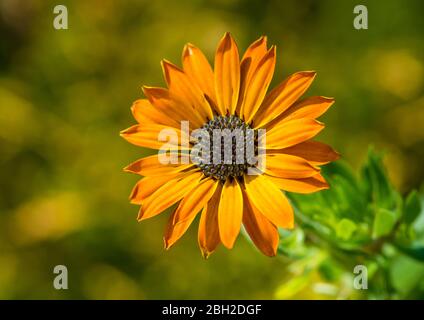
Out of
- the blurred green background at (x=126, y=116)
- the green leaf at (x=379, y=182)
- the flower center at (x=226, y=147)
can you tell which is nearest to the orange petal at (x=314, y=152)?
the flower center at (x=226, y=147)

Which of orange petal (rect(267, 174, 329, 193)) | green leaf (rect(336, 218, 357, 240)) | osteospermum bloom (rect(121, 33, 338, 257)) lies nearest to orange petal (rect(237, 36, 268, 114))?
osteospermum bloom (rect(121, 33, 338, 257))

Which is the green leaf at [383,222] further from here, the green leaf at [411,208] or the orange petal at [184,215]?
the orange petal at [184,215]

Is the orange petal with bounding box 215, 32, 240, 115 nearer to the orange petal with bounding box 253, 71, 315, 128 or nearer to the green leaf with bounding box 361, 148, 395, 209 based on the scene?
the orange petal with bounding box 253, 71, 315, 128

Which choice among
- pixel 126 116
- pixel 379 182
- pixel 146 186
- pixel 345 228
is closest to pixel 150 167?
pixel 146 186

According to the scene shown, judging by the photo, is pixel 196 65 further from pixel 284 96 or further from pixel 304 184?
pixel 304 184
